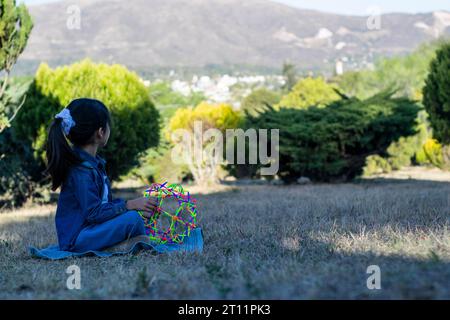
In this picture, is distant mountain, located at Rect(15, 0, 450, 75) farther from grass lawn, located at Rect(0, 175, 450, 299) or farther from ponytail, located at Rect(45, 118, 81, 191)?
ponytail, located at Rect(45, 118, 81, 191)

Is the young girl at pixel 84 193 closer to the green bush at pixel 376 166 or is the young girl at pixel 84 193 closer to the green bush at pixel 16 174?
the green bush at pixel 16 174

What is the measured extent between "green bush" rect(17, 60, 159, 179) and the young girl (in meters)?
6.39

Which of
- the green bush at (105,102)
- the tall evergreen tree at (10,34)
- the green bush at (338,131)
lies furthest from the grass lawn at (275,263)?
the green bush at (338,131)

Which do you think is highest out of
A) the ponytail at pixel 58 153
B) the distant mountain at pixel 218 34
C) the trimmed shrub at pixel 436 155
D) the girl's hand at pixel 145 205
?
the distant mountain at pixel 218 34

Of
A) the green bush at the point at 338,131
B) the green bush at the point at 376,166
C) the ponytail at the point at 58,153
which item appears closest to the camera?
the ponytail at the point at 58,153

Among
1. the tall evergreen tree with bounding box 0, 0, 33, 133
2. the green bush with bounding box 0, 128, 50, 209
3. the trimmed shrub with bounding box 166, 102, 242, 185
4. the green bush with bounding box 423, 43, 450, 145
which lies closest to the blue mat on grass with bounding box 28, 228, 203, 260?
the tall evergreen tree with bounding box 0, 0, 33, 133

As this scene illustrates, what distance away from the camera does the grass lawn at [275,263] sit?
8.93 ft

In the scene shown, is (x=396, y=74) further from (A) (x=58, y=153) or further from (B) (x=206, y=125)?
(A) (x=58, y=153)

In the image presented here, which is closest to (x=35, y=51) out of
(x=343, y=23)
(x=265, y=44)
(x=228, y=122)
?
(x=265, y=44)

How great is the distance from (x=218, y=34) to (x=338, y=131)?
493 ft

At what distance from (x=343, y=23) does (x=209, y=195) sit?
546 ft

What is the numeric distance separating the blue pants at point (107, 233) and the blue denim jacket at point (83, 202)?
0.04 meters

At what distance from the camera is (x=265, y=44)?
157375 millimetres

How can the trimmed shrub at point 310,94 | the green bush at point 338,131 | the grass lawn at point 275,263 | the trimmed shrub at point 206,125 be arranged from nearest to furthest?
the grass lawn at point 275,263, the green bush at point 338,131, the trimmed shrub at point 206,125, the trimmed shrub at point 310,94
